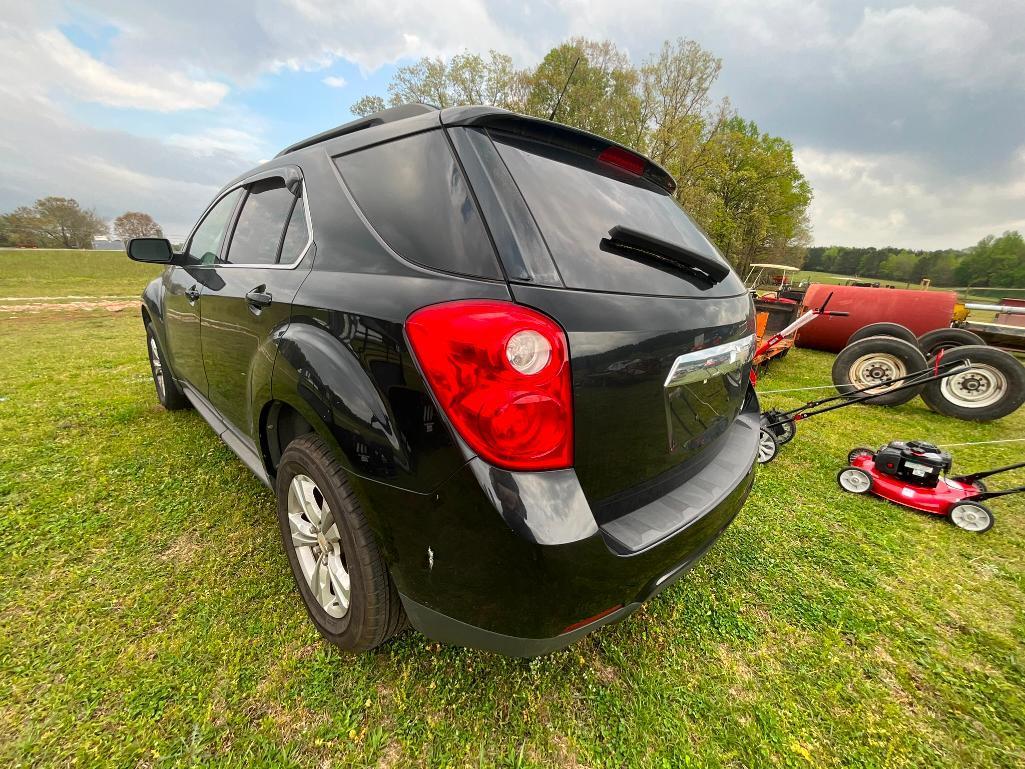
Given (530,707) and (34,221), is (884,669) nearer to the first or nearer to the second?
(530,707)

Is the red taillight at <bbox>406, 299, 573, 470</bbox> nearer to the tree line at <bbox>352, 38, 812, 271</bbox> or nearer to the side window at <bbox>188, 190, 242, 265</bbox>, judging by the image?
the side window at <bbox>188, 190, 242, 265</bbox>

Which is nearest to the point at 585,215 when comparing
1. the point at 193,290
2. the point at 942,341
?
the point at 193,290

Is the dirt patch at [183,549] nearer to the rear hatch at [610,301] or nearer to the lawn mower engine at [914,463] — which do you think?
the rear hatch at [610,301]

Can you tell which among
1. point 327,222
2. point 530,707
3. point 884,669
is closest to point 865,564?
point 884,669

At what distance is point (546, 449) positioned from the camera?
106 cm

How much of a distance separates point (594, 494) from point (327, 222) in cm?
131

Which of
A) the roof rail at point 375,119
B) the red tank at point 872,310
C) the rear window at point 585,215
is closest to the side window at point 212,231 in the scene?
the roof rail at point 375,119

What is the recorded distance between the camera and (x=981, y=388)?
459 cm

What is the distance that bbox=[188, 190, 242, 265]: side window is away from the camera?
2.47m

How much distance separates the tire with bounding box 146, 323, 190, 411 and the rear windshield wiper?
3641 millimetres

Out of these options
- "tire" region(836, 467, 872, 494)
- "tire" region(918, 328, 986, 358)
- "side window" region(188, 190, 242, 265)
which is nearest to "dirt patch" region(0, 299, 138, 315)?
"side window" region(188, 190, 242, 265)

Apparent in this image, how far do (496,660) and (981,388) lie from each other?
605 centimetres

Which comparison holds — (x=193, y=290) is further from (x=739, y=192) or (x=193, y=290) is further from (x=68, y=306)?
(x=739, y=192)

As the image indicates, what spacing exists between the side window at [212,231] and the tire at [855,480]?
430 centimetres
